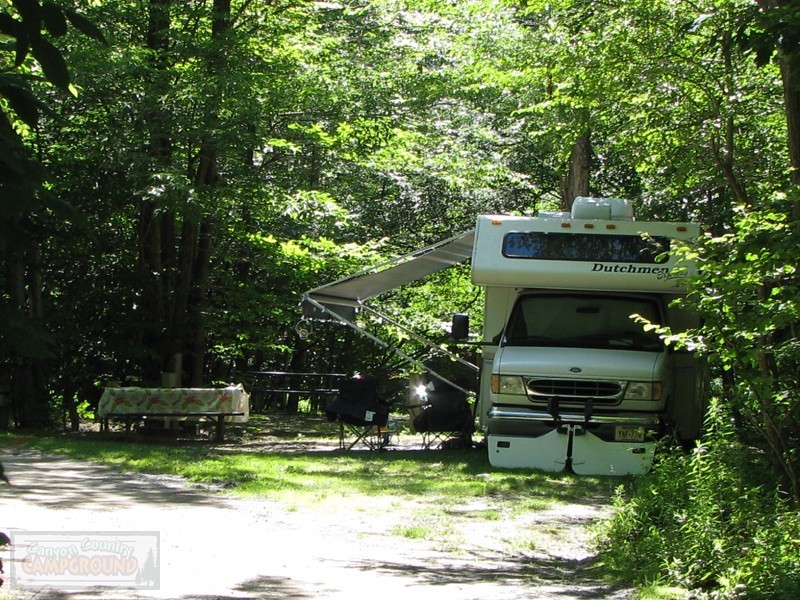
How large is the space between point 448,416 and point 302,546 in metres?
7.08

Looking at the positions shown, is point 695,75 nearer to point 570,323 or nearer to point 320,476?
point 570,323

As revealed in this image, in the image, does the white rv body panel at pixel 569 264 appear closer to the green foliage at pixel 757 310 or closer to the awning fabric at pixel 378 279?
the awning fabric at pixel 378 279

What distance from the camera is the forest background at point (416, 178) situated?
21.6 feet

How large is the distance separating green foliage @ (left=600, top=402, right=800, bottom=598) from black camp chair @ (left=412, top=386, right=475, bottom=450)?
230 inches

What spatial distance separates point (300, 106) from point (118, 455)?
21.9 feet

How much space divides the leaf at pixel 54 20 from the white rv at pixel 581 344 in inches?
327

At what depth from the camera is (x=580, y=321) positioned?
486 inches

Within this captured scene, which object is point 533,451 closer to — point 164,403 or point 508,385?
point 508,385

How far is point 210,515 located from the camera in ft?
26.6


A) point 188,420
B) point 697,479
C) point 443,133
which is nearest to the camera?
point 697,479

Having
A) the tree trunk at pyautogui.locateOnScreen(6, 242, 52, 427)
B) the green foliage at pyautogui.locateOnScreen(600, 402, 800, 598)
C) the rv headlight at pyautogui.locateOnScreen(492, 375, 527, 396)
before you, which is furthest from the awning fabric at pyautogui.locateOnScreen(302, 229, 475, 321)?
the green foliage at pyautogui.locateOnScreen(600, 402, 800, 598)

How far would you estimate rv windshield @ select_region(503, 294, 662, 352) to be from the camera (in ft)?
39.8

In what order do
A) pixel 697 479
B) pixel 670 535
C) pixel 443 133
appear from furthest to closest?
pixel 443 133, pixel 697 479, pixel 670 535

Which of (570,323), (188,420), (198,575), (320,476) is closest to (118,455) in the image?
(320,476)
